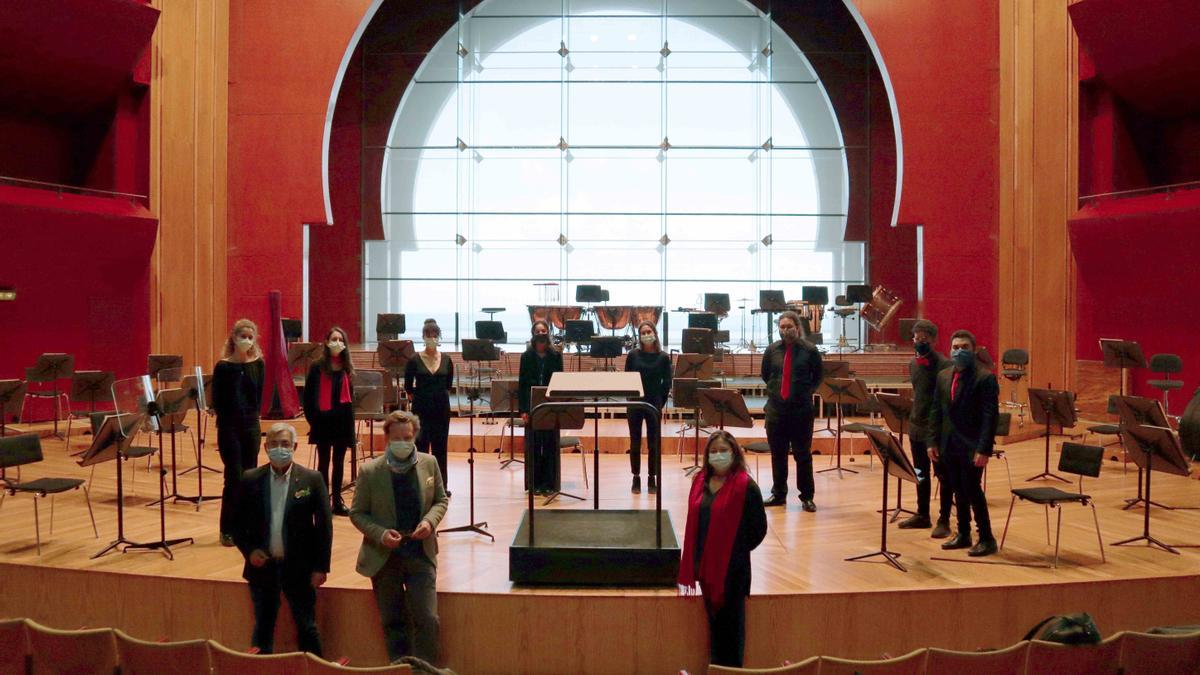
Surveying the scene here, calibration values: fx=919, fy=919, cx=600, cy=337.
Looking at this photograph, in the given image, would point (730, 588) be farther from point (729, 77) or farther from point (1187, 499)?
point (729, 77)

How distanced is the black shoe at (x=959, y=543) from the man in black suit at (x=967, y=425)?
0.01m

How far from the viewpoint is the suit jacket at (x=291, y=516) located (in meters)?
4.80

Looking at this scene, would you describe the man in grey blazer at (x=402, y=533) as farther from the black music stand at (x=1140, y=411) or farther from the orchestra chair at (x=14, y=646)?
the black music stand at (x=1140, y=411)

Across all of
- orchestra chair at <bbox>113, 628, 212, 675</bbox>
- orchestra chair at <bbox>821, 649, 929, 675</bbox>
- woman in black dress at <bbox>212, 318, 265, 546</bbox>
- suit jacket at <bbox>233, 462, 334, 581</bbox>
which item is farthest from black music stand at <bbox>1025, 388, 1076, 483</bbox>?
orchestra chair at <bbox>113, 628, 212, 675</bbox>

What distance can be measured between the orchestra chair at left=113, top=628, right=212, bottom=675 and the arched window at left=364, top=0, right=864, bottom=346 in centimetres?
1358

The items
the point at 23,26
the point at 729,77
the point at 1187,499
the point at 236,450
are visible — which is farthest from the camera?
the point at 729,77

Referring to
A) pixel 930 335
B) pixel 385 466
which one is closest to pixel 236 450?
pixel 385 466

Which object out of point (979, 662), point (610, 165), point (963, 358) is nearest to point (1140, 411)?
point (963, 358)

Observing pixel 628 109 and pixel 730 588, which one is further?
pixel 628 109

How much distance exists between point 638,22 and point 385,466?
47.0ft

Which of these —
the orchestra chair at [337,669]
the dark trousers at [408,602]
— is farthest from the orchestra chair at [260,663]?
the dark trousers at [408,602]

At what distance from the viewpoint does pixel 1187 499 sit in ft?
26.6

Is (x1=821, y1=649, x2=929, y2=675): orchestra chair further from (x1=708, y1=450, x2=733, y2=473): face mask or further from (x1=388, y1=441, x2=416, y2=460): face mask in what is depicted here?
(x1=388, y1=441, x2=416, y2=460): face mask

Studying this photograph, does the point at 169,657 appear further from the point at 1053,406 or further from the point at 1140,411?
the point at 1053,406
